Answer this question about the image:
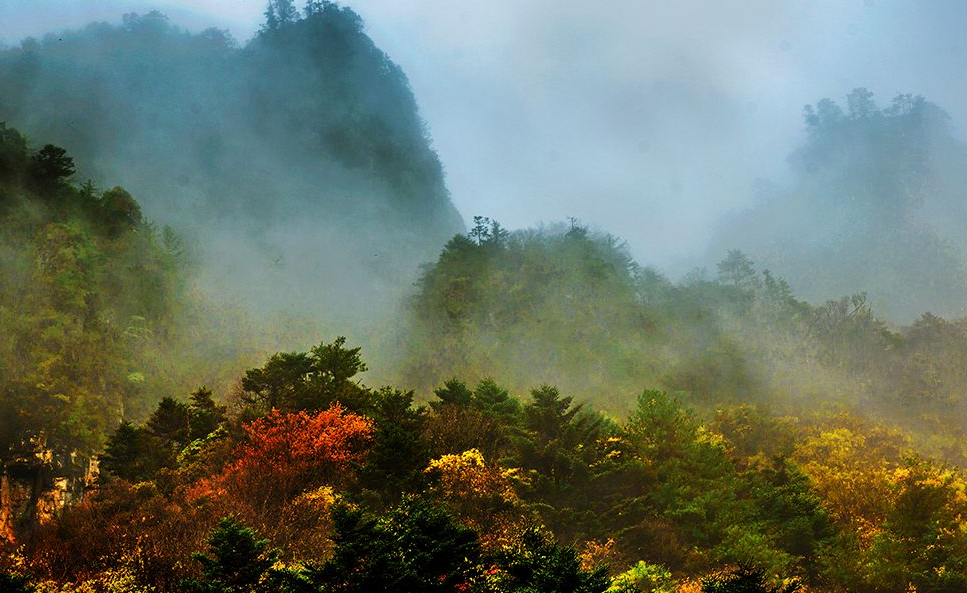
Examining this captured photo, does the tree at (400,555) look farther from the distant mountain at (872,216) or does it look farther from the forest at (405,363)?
the distant mountain at (872,216)

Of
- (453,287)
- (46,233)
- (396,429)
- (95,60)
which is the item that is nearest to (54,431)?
(46,233)

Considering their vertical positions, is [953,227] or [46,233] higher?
[953,227]

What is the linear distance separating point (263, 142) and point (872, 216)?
106 meters

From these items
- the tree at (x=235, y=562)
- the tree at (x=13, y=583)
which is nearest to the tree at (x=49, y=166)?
the tree at (x=13, y=583)

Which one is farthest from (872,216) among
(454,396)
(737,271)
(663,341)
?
(454,396)

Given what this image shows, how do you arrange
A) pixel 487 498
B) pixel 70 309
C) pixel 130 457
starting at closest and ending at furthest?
pixel 487 498 → pixel 130 457 → pixel 70 309

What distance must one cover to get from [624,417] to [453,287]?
25289 millimetres

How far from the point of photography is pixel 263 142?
111 metres

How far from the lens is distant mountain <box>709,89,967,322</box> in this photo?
105 meters

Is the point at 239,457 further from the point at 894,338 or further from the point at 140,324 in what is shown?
the point at 894,338

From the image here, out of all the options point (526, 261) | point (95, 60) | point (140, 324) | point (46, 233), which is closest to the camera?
point (46, 233)

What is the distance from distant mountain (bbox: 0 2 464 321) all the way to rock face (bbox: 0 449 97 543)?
37156 millimetres

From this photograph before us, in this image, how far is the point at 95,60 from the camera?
4080 inches

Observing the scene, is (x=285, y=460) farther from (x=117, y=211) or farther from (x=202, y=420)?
(x=117, y=211)
